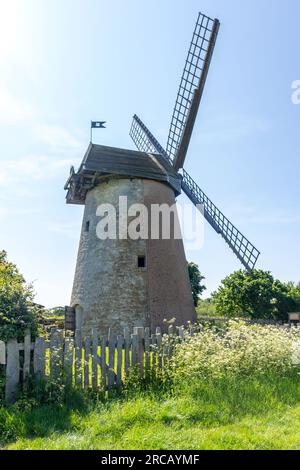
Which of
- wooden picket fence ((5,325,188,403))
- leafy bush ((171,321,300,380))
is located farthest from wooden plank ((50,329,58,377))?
leafy bush ((171,321,300,380))

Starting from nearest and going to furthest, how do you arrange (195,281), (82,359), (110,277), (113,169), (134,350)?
(82,359)
(134,350)
(110,277)
(113,169)
(195,281)

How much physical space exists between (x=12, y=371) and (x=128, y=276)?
8489 mm

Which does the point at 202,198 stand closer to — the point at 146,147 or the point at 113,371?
the point at 146,147

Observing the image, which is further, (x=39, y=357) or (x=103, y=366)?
(x=103, y=366)

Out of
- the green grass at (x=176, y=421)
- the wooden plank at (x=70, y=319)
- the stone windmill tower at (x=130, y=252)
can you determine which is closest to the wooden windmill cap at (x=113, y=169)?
the stone windmill tower at (x=130, y=252)

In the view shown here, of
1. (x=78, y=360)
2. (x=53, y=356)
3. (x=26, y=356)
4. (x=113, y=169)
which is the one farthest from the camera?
(x=113, y=169)

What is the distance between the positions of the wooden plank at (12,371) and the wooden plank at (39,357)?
264 millimetres

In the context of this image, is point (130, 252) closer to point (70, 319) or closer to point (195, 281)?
point (70, 319)

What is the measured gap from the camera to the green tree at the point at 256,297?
22500mm

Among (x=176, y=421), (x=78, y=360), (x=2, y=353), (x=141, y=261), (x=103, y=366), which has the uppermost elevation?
(x=141, y=261)

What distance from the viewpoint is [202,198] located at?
61.5ft

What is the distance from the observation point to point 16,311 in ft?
A: 22.2

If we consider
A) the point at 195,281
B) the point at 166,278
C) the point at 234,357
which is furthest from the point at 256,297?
the point at 234,357

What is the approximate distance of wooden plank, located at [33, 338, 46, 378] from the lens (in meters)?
6.36
